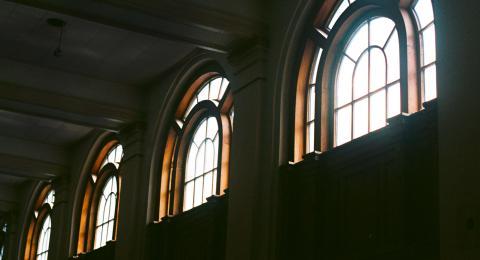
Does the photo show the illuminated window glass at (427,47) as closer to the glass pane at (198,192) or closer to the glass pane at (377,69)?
the glass pane at (377,69)

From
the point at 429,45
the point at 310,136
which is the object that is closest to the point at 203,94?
the point at 310,136

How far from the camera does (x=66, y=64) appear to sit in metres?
14.6

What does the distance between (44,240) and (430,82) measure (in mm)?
15215

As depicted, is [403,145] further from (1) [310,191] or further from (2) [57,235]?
(2) [57,235]

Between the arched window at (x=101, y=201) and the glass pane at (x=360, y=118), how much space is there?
8.14 meters

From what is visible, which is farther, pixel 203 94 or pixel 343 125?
pixel 203 94

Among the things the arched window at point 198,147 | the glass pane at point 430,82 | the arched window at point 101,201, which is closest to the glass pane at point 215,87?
the arched window at point 198,147

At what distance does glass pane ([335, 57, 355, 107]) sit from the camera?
31.4ft

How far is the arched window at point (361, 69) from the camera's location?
8.38 m

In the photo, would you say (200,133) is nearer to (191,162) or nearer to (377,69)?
(191,162)

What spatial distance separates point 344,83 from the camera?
973 cm

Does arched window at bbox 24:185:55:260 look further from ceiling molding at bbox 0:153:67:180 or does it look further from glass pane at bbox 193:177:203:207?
glass pane at bbox 193:177:203:207

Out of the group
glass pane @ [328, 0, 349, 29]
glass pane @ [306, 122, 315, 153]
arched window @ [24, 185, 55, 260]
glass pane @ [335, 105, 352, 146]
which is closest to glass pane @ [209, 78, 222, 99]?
glass pane @ [306, 122, 315, 153]

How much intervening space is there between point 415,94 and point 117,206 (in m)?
9.25
